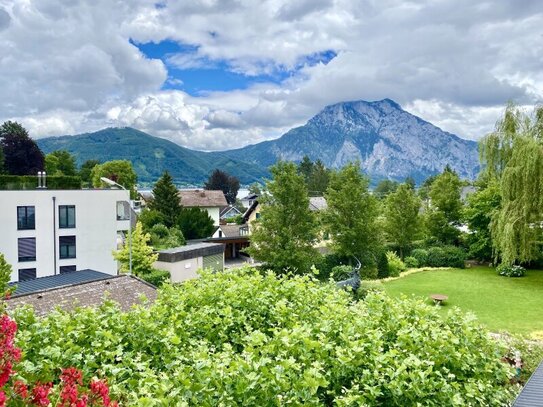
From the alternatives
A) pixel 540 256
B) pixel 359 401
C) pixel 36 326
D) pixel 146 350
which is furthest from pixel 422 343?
pixel 540 256

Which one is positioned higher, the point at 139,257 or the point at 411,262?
the point at 139,257

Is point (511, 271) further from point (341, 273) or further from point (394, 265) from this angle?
point (341, 273)

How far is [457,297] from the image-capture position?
89.4 feet

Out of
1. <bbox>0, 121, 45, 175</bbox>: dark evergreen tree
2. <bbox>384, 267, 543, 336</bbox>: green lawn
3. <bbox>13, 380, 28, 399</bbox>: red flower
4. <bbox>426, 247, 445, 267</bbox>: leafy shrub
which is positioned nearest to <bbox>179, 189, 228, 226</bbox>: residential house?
<bbox>0, 121, 45, 175</bbox>: dark evergreen tree

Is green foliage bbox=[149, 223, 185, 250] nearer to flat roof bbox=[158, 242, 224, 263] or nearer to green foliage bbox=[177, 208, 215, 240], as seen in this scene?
green foliage bbox=[177, 208, 215, 240]

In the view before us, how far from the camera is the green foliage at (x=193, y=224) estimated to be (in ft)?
163

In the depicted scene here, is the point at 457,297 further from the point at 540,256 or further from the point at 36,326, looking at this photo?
the point at 36,326

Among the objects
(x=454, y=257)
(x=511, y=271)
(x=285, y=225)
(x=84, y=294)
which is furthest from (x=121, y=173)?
(x=84, y=294)

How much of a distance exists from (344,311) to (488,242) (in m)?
34.1

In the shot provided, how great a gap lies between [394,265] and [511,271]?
8778 millimetres

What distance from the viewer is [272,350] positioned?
634 centimetres

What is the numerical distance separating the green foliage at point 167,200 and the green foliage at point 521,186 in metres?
36.5

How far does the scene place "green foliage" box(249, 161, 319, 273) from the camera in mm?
27280

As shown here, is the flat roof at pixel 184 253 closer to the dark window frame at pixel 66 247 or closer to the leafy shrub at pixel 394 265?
the dark window frame at pixel 66 247
